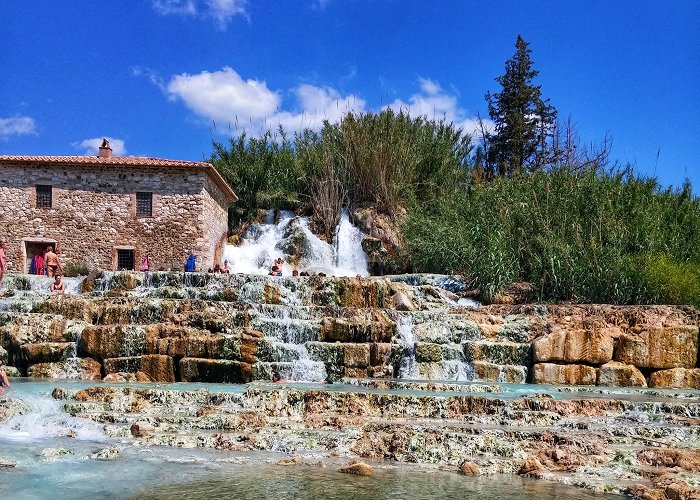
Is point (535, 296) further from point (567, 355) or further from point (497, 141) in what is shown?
point (497, 141)

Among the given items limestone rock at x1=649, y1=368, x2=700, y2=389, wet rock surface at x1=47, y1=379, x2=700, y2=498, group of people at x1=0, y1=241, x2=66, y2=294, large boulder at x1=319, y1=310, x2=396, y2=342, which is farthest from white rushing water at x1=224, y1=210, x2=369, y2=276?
wet rock surface at x1=47, y1=379, x2=700, y2=498

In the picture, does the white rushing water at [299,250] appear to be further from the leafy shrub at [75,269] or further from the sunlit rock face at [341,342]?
the sunlit rock face at [341,342]

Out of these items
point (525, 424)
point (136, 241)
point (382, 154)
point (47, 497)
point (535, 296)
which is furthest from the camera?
point (382, 154)

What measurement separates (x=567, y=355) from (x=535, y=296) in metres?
3.64

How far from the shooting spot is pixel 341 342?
39.5 ft

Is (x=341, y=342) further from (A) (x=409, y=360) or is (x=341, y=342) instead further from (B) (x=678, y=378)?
(B) (x=678, y=378)

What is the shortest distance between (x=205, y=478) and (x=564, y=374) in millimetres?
8137

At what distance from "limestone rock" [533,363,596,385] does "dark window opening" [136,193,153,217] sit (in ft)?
46.8

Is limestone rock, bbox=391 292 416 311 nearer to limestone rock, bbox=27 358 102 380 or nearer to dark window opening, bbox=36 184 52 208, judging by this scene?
limestone rock, bbox=27 358 102 380

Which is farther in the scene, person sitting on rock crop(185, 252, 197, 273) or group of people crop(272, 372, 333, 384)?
person sitting on rock crop(185, 252, 197, 273)

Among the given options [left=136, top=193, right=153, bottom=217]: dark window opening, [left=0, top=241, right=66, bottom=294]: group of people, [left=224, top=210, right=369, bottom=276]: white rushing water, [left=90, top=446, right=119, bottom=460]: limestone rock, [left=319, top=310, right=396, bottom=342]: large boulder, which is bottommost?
[left=90, top=446, right=119, bottom=460]: limestone rock

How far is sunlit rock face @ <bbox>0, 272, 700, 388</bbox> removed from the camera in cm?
1126

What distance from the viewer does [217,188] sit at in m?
23.7

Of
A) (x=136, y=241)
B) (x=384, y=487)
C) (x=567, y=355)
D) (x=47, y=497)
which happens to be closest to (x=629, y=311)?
(x=567, y=355)
